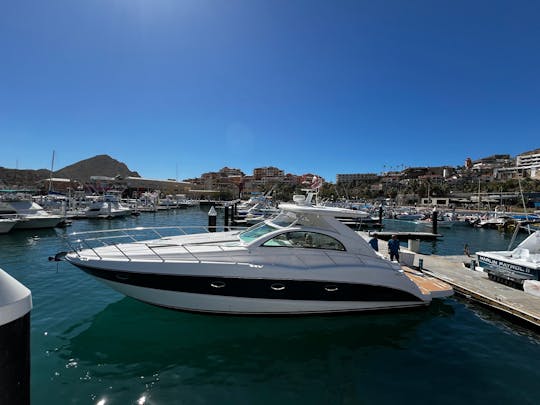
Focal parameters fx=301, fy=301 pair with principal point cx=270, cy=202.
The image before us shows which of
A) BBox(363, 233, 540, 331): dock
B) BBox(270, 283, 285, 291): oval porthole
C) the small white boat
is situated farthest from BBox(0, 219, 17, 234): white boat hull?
BBox(363, 233, 540, 331): dock

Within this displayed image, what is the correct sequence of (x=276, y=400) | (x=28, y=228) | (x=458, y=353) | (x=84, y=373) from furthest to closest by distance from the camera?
(x=28, y=228) < (x=458, y=353) < (x=84, y=373) < (x=276, y=400)

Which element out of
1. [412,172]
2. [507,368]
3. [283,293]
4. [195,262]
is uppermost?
[412,172]

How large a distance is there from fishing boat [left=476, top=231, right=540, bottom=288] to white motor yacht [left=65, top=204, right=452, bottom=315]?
Answer: 4061mm

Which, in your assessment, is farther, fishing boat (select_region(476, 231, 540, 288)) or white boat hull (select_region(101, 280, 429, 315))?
fishing boat (select_region(476, 231, 540, 288))

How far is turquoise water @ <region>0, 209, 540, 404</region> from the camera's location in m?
4.88

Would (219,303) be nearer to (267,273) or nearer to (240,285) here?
(240,285)

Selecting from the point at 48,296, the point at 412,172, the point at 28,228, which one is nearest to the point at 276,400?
the point at 48,296

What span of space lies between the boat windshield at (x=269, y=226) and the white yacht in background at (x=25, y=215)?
26.6 metres

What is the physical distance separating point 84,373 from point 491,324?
9.23 metres

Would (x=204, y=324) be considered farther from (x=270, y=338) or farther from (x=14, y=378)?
(x=14, y=378)

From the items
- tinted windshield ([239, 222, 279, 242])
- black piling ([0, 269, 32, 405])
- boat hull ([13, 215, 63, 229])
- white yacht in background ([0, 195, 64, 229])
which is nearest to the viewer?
black piling ([0, 269, 32, 405])

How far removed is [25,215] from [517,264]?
1380 inches

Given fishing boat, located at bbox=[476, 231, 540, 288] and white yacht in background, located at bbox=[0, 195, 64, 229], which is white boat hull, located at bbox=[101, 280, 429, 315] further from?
white yacht in background, located at bbox=[0, 195, 64, 229]

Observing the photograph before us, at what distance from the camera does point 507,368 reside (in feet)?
19.1
